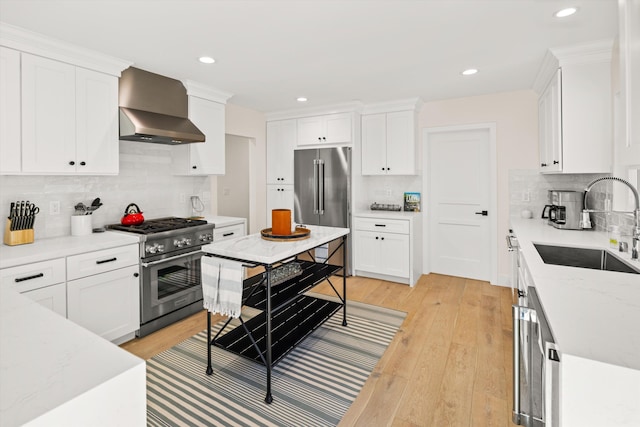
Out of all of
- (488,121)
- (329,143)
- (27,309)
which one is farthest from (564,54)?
(27,309)

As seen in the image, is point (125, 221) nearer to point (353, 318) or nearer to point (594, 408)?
point (353, 318)

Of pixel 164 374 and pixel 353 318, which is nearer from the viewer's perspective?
pixel 164 374

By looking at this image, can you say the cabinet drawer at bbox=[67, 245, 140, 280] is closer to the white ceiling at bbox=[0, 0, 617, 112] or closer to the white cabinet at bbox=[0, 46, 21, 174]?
the white cabinet at bbox=[0, 46, 21, 174]

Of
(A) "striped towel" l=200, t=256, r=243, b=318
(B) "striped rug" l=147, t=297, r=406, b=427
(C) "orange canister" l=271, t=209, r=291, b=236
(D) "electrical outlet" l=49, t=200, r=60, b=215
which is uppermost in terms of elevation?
(D) "electrical outlet" l=49, t=200, r=60, b=215

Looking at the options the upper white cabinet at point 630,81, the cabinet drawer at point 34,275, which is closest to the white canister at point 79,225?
the cabinet drawer at point 34,275

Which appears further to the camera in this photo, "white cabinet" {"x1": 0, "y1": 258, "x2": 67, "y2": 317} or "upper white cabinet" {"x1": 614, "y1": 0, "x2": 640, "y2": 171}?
"white cabinet" {"x1": 0, "y1": 258, "x2": 67, "y2": 317}

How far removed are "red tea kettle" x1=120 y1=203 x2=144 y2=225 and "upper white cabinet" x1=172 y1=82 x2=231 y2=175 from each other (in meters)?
0.64

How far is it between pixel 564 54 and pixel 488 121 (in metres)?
1.43

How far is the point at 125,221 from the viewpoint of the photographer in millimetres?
3148

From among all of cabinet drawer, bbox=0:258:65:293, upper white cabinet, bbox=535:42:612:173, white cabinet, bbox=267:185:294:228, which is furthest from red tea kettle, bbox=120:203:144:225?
upper white cabinet, bbox=535:42:612:173

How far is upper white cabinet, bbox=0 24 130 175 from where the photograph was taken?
2318 mm

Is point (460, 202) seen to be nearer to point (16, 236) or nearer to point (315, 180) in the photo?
point (315, 180)

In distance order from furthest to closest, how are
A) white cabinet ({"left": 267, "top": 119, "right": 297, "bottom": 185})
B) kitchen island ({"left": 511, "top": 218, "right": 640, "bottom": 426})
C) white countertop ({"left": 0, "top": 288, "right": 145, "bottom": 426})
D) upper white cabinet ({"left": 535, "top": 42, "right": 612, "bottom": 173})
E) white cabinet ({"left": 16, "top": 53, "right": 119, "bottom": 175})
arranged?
white cabinet ({"left": 267, "top": 119, "right": 297, "bottom": 185})
upper white cabinet ({"left": 535, "top": 42, "right": 612, "bottom": 173})
white cabinet ({"left": 16, "top": 53, "right": 119, "bottom": 175})
kitchen island ({"left": 511, "top": 218, "right": 640, "bottom": 426})
white countertop ({"left": 0, "top": 288, "right": 145, "bottom": 426})

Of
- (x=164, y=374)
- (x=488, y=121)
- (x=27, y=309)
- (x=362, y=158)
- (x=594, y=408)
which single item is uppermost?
(x=488, y=121)
